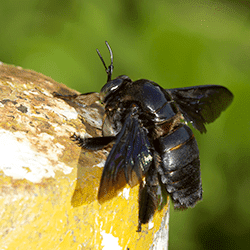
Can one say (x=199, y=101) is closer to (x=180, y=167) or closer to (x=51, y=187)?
(x=180, y=167)

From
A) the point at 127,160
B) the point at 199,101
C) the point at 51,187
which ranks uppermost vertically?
the point at 199,101

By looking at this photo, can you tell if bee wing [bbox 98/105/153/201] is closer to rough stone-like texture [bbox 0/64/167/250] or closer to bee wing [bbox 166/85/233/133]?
rough stone-like texture [bbox 0/64/167/250]

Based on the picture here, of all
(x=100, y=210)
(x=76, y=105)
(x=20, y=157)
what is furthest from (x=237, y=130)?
(x=20, y=157)

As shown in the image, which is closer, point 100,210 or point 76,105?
point 100,210

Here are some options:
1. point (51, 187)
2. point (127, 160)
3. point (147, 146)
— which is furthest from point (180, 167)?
point (51, 187)

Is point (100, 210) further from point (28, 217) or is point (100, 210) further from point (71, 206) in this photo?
point (28, 217)

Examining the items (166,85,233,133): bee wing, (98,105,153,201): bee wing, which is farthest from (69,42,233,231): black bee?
(166,85,233,133): bee wing
